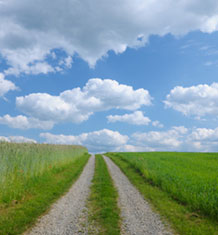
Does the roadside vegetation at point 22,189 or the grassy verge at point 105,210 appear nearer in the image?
the grassy verge at point 105,210

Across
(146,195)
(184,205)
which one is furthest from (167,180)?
(184,205)

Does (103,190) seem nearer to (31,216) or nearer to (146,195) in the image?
(146,195)

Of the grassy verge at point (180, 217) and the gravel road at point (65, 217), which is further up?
the grassy verge at point (180, 217)

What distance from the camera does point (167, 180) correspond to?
13.6 m

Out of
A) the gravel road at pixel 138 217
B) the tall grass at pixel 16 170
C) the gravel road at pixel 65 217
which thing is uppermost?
the tall grass at pixel 16 170

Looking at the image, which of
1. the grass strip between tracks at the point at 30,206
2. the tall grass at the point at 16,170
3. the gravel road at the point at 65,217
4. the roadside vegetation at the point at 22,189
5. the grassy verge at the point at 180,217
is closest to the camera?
the gravel road at the point at 65,217

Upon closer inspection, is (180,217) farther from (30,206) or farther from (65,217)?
(30,206)

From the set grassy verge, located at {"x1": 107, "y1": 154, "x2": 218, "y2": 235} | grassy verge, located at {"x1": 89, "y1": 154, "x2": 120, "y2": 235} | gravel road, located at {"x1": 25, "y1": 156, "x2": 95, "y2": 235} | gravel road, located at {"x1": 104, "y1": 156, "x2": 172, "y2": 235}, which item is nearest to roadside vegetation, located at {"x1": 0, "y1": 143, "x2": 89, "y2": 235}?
gravel road, located at {"x1": 25, "y1": 156, "x2": 95, "y2": 235}

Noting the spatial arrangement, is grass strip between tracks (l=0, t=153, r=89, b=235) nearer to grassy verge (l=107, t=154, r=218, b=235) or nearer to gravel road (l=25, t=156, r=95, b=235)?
gravel road (l=25, t=156, r=95, b=235)

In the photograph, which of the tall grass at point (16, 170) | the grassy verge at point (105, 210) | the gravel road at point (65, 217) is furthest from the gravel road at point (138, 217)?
the tall grass at point (16, 170)

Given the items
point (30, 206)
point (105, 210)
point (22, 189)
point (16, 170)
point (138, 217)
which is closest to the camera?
point (138, 217)

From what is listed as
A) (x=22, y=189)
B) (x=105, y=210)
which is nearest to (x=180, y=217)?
(x=105, y=210)

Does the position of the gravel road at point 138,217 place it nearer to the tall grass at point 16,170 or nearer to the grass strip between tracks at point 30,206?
the grass strip between tracks at point 30,206

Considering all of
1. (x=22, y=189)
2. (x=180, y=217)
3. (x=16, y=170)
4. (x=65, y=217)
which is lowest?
(x=65, y=217)
